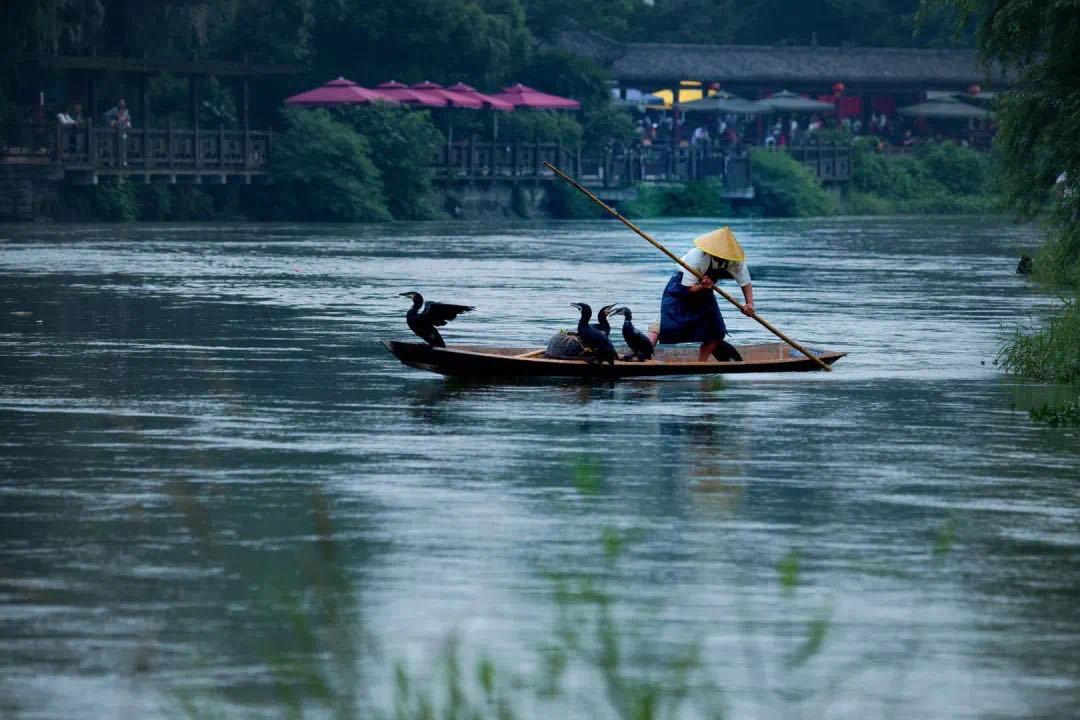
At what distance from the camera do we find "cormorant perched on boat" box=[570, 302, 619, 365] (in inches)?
693

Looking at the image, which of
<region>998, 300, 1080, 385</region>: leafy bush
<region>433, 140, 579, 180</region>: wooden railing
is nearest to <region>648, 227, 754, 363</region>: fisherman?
<region>998, 300, 1080, 385</region>: leafy bush

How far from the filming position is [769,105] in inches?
3017

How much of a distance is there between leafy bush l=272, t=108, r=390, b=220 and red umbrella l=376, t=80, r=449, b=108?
149 cm

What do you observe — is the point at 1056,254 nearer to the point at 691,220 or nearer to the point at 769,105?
the point at 691,220

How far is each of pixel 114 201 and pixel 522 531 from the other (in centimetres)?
4695

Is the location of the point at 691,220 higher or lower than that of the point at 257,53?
lower

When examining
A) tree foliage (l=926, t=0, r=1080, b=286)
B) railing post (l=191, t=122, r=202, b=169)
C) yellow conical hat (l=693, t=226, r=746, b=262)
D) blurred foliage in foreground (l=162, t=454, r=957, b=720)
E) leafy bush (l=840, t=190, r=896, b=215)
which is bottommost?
leafy bush (l=840, t=190, r=896, b=215)

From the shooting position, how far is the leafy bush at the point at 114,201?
185ft

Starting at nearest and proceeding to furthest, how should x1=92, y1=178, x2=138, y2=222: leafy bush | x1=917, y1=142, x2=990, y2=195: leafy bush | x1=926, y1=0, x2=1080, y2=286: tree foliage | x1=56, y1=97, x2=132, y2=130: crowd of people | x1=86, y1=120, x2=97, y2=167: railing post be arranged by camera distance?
x1=926, y1=0, x2=1080, y2=286: tree foliage
x1=86, y1=120, x2=97, y2=167: railing post
x1=56, y1=97, x2=132, y2=130: crowd of people
x1=92, y1=178, x2=138, y2=222: leafy bush
x1=917, y1=142, x2=990, y2=195: leafy bush

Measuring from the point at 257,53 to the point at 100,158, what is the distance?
8979mm

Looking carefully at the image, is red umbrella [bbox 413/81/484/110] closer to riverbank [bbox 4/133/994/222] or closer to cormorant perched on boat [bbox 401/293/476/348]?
riverbank [bbox 4/133/994/222]

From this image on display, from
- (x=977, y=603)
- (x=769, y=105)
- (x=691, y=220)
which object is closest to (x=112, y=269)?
(x=977, y=603)

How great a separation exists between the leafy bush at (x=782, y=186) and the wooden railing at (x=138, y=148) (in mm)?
17730

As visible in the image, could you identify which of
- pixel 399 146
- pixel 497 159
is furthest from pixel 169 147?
pixel 497 159
